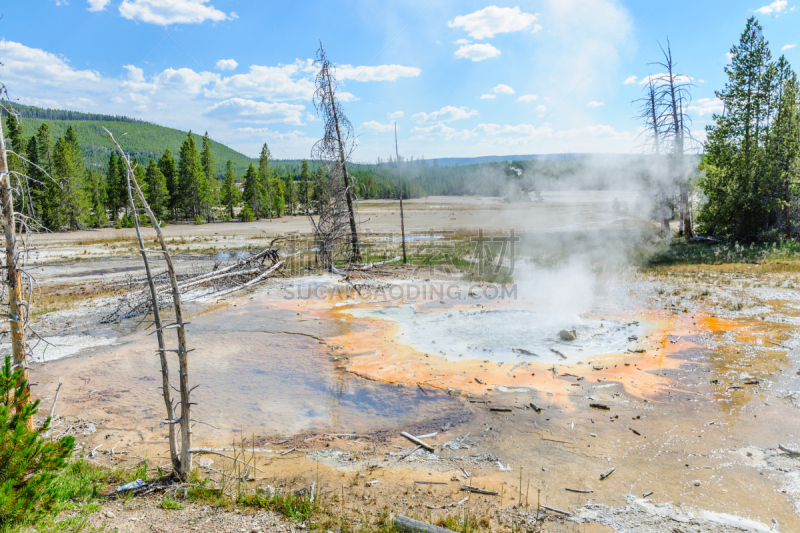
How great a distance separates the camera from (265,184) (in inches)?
2827

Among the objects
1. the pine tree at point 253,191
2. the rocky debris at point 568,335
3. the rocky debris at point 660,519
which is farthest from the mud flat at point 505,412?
the pine tree at point 253,191

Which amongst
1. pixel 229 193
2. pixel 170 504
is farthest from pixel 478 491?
pixel 229 193

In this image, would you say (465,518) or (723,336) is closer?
(465,518)

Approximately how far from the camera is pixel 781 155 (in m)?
23.7

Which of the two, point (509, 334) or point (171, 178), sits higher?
point (171, 178)

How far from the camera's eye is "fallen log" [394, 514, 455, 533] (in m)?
4.38

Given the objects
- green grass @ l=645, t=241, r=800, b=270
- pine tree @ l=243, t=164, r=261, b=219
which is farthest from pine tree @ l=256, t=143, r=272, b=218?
green grass @ l=645, t=241, r=800, b=270

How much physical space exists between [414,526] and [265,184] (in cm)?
7287

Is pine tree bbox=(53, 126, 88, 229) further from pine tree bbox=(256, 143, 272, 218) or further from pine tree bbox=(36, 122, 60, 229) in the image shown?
pine tree bbox=(256, 143, 272, 218)

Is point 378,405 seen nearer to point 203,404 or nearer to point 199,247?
point 203,404

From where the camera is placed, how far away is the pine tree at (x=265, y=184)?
68000 millimetres

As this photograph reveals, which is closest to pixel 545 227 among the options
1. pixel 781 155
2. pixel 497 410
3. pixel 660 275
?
pixel 781 155

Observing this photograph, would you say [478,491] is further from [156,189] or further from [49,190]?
[156,189]

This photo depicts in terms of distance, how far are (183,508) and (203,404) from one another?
3585mm
